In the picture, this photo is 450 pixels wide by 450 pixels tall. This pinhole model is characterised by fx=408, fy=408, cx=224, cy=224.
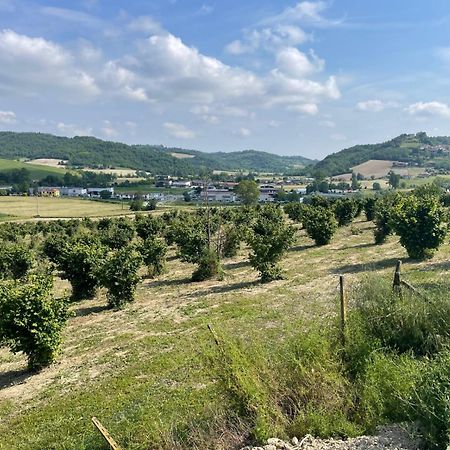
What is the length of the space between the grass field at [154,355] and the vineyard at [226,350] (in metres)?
0.04

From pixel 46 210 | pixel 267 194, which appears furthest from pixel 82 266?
pixel 267 194

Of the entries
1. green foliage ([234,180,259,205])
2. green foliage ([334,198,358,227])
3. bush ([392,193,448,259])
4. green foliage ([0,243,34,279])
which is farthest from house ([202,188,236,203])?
bush ([392,193,448,259])

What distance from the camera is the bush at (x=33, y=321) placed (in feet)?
32.4

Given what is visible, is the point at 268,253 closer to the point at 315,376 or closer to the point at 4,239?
the point at 315,376

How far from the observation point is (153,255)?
21953 millimetres

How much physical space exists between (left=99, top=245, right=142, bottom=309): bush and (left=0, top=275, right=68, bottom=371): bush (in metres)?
4.89

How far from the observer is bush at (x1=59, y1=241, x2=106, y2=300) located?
54.9ft

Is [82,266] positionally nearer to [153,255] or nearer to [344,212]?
[153,255]

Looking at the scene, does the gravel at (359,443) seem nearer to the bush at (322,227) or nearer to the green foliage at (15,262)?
the bush at (322,227)

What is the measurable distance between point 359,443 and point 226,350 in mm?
2031

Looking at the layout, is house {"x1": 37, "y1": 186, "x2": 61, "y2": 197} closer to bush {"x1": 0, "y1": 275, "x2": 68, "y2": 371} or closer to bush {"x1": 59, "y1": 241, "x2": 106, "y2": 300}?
bush {"x1": 59, "y1": 241, "x2": 106, "y2": 300}

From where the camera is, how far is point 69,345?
12031 millimetres

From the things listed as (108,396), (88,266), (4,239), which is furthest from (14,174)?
(108,396)

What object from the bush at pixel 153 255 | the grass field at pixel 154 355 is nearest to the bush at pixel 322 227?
Result: the grass field at pixel 154 355
